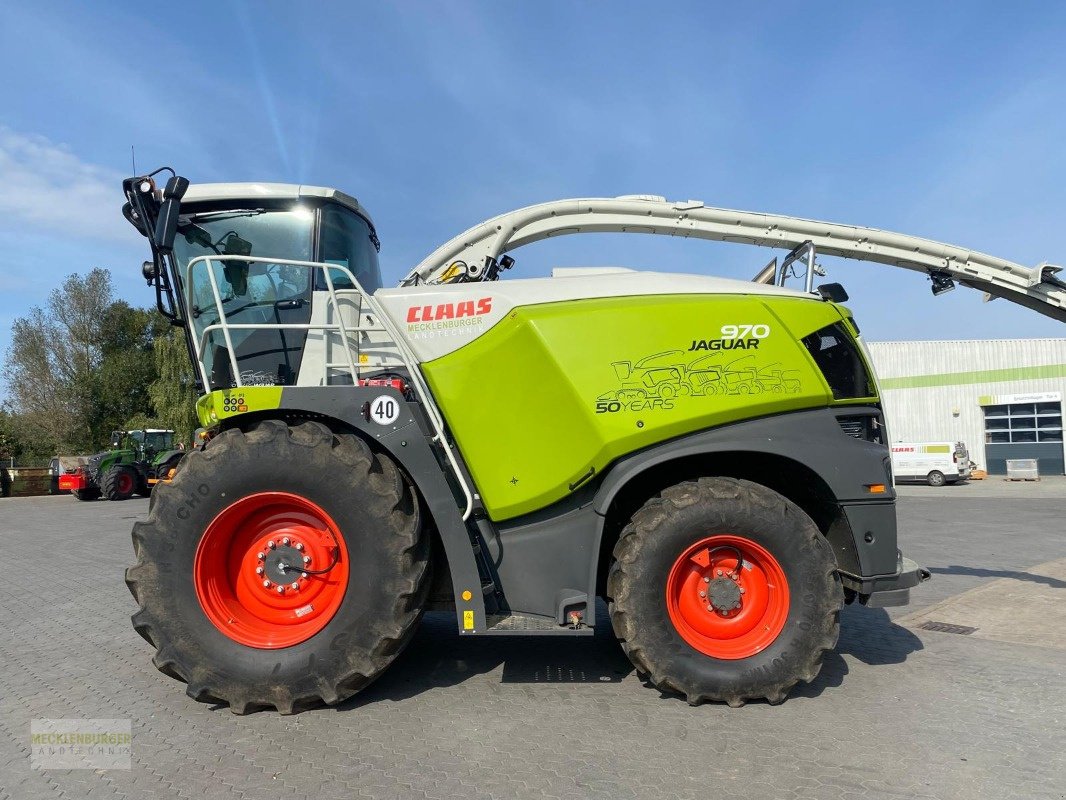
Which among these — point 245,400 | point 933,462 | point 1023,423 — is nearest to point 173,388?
point 933,462

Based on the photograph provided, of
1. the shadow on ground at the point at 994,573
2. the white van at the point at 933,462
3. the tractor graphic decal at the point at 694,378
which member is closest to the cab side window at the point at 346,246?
the tractor graphic decal at the point at 694,378

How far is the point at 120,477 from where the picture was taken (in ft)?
71.8

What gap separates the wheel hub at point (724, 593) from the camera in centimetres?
371

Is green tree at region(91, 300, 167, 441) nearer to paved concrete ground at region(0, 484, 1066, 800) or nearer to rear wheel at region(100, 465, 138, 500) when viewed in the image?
rear wheel at region(100, 465, 138, 500)

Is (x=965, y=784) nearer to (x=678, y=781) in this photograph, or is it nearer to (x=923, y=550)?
(x=678, y=781)

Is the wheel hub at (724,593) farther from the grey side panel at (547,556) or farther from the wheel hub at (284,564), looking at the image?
the wheel hub at (284,564)

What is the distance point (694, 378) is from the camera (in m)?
3.68

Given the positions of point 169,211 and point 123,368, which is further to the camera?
point 123,368

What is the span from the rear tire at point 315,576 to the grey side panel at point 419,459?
0.34ft

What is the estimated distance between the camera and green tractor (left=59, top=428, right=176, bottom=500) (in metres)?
21.9

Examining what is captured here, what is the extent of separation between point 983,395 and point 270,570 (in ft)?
110

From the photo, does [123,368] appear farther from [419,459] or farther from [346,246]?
[419,459]

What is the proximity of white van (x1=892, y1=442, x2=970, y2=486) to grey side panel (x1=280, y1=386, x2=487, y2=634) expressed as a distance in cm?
2568

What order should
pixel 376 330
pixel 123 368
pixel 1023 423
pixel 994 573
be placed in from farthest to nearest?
1. pixel 123 368
2. pixel 1023 423
3. pixel 994 573
4. pixel 376 330
